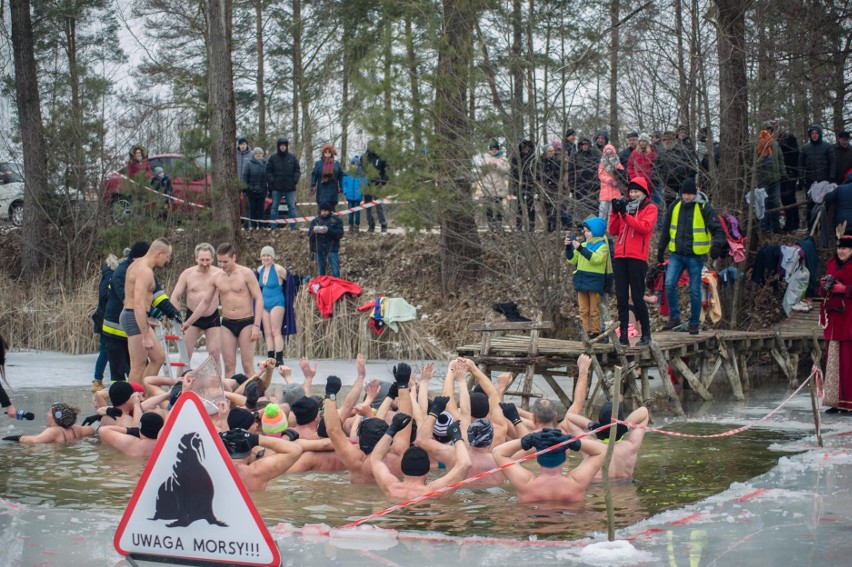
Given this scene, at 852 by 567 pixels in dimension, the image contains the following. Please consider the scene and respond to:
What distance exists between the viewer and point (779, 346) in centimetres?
1514

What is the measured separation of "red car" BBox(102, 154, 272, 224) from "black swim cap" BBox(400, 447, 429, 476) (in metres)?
13.9

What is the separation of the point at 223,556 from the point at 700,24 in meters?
Result: 14.5

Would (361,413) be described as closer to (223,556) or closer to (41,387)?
(223,556)

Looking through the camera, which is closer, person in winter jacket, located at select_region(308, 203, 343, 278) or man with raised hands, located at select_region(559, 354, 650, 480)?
man with raised hands, located at select_region(559, 354, 650, 480)

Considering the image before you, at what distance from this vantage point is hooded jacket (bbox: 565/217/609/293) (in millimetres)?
13312

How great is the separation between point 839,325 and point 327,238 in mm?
9540

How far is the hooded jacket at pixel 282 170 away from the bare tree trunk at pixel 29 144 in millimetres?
4923

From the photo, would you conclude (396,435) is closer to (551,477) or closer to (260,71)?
(551,477)

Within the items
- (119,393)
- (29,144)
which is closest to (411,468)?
(119,393)

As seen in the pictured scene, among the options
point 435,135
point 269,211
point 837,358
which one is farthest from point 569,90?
point 269,211

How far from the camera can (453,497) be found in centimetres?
859

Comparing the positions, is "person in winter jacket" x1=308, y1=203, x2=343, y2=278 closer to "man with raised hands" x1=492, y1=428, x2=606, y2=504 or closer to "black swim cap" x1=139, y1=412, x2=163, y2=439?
"black swim cap" x1=139, y1=412, x2=163, y2=439

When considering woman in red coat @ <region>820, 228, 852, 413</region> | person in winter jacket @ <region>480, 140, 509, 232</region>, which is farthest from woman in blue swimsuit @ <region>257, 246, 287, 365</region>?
woman in red coat @ <region>820, 228, 852, 413</region>

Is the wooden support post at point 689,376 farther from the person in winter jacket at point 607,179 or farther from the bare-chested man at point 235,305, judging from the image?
the bare-chested man at point 235,305
